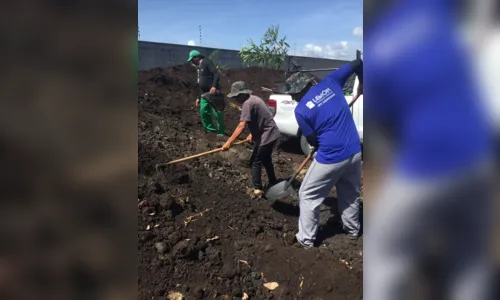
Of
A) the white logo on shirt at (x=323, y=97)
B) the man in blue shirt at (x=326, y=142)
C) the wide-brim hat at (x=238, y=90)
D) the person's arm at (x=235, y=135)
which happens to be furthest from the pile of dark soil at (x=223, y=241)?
the white logo on shirt at (x=323, y=97)

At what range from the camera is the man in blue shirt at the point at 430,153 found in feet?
3.86

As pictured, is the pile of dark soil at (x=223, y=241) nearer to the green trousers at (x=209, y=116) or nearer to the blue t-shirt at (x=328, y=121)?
the blue t-shirt at (x=328, y=121)

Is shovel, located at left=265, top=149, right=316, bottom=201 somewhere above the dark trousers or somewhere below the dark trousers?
below

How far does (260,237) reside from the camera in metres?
Answer: 4.38

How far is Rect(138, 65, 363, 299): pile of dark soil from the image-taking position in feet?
11.3

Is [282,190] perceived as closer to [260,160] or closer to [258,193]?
[258,193]

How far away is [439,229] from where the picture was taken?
1.29 meters

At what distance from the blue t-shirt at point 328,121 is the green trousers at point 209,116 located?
5.17 m

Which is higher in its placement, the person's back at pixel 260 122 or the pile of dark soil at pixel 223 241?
the person's back at pixel 260 122

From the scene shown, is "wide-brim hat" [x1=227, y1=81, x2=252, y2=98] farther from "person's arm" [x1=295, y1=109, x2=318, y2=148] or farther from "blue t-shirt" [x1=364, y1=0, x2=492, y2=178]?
"blue t-shirt" [x1=364, y1=0, x2=492, y2=178]

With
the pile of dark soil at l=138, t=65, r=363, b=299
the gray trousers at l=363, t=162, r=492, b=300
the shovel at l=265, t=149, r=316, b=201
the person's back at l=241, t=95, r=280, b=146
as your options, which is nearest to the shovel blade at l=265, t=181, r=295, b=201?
the shovel at l=265, t=149, r=316, b=201

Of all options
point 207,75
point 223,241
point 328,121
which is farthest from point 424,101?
point 207,75

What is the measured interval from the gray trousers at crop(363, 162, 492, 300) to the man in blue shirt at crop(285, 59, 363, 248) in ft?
8.22

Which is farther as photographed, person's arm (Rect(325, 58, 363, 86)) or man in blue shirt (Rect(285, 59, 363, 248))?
person's arm (Rect(325, 58, 363, 86))
